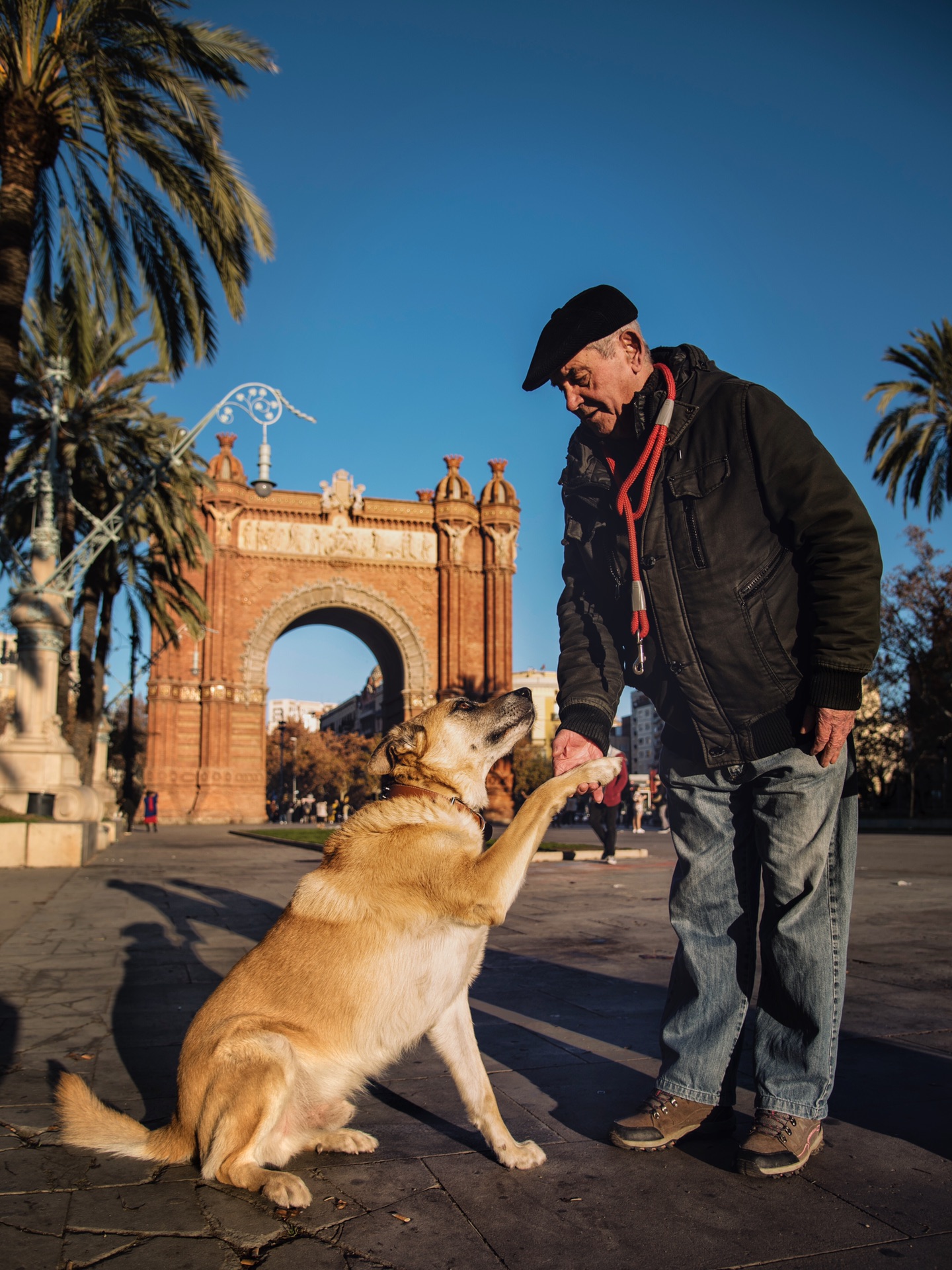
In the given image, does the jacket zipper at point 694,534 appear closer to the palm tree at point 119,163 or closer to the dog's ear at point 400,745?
the dog's ear at point 400,745

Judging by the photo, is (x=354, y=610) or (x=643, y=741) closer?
(x=354, y=610)

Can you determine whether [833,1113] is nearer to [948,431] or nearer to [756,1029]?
[756,1029]

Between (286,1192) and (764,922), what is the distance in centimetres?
152

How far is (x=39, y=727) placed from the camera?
1423 cm

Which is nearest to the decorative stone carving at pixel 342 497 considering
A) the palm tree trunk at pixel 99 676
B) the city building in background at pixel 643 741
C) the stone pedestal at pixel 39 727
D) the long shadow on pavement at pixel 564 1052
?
the palm tree trunk at pixel 99 676

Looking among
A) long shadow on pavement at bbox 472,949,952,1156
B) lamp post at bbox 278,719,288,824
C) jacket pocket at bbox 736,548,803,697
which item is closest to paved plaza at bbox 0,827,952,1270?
long shadow on pavement at bbox 472,949,952,1156

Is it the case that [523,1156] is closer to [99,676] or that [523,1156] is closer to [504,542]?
[99,676]

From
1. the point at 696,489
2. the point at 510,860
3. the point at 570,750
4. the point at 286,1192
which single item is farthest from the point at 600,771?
the point at 286,1192

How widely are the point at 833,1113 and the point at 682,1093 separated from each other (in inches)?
21.6

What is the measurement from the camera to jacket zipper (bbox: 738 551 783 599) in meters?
2.67

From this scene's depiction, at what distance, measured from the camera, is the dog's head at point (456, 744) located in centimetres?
302

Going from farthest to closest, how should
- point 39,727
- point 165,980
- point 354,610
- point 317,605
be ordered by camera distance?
1. point 354,610
2. point 317,605
3. point 39,727
4. point 165,980

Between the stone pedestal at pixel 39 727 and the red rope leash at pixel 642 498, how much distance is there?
43.2 ft

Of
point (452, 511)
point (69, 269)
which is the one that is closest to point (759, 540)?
point (69, 269)
